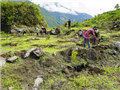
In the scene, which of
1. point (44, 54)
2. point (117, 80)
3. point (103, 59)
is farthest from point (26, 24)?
point (117, 80)

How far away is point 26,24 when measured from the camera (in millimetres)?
25984

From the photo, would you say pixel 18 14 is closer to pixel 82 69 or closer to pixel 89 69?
pixel 82 69

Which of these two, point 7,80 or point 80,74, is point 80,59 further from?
point 7,80

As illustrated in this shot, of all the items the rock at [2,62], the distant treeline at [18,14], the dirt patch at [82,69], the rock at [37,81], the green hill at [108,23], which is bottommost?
the rock at [37,81]

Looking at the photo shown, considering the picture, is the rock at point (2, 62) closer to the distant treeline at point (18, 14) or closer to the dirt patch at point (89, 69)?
the dirt patch at point (89, 69)

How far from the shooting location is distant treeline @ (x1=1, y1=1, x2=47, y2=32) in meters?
23.7

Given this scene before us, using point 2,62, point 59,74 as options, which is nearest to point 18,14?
point 2,62

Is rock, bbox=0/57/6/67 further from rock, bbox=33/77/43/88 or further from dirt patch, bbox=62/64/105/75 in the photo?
dirt patch, bbox=62/64/105/75

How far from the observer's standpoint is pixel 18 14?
2539 cm

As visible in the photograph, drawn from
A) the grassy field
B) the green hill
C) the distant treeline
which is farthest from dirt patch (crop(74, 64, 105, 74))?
the distant treeline

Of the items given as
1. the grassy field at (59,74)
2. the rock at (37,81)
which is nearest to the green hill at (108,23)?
the grassy field at (59,74)

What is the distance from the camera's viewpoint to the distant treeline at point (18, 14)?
23703 mm

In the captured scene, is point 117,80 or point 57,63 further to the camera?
point 57,63

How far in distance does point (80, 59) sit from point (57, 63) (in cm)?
164
